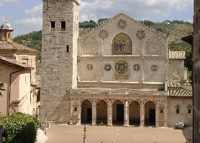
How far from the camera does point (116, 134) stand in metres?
43.9

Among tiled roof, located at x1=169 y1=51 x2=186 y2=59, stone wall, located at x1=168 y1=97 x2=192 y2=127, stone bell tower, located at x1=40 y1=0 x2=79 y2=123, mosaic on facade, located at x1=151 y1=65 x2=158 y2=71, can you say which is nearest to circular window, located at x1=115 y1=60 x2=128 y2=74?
mosaic on facade, located at x1=151 y1=65 x2=158 y2=71

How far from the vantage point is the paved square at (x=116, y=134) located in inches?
1556

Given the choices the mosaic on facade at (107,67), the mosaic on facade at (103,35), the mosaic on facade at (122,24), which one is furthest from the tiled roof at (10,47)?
the mosaic on facade at (122,24)

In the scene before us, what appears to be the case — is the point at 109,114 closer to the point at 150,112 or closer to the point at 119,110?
the point at 119,110

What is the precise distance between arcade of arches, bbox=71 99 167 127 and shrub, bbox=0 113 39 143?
25100mm

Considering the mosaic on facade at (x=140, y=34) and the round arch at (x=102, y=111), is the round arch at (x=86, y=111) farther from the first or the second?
the mosaic on facade at (x=140, y=34)

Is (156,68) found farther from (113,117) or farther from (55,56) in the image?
(55,56)

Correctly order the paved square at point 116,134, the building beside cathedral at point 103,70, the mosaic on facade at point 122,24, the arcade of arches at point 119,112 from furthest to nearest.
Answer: the mosaic on facade at point 122,24, the building beside cathedral at point 103,70, the arcade of arches at point 119,112, the paved square at point 116,134

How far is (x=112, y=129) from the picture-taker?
48281mm

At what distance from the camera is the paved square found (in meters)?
39.5

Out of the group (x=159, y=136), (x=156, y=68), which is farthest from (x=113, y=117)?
(x=159, y=136)

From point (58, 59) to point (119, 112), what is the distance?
11295 millimetres

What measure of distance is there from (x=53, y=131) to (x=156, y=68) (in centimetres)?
1704

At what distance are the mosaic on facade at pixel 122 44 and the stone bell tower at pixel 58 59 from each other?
556 centimetres
